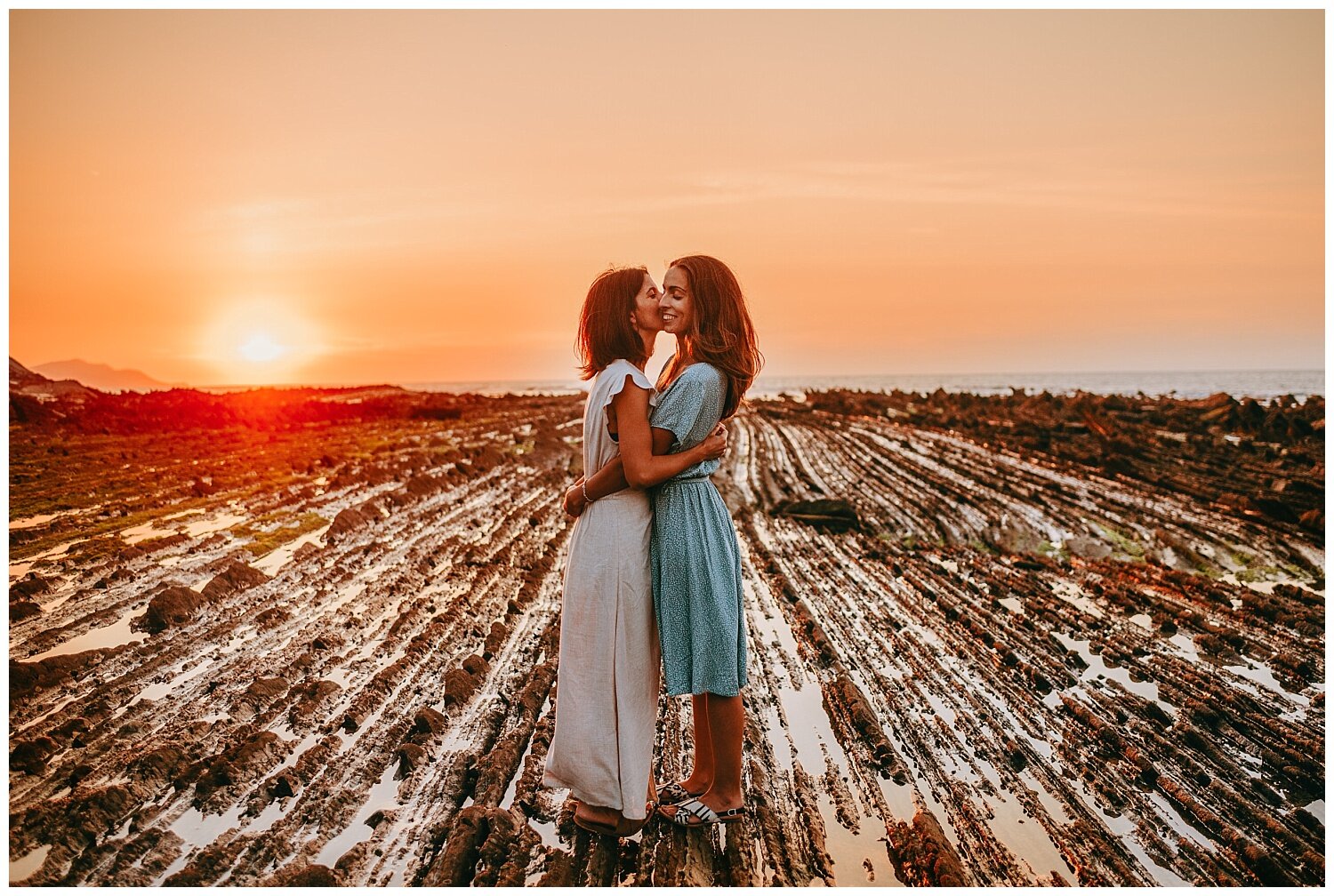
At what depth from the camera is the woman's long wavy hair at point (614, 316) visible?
344cm

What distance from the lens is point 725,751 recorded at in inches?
137

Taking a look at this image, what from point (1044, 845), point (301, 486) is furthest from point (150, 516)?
point (1044, 845)

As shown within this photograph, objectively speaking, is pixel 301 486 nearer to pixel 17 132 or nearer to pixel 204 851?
pixel 17 132

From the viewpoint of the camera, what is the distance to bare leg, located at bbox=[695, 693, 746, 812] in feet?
11.3

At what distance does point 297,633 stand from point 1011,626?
14.1ft

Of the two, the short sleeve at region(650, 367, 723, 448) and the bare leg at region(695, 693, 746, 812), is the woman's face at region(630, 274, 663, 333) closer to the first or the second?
the short sleeve at region(650, 367, 723, 448)

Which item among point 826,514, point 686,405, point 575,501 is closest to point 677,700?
point 575,501

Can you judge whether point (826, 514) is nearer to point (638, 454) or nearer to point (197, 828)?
point (638, 454)

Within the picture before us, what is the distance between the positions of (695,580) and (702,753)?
0.72m

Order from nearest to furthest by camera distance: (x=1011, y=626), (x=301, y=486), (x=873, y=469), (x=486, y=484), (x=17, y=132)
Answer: (x=1011, y=626)
(x=17, y=132)
(x=301, y=486)
(x=486, y=484)
(x=873, y=469)

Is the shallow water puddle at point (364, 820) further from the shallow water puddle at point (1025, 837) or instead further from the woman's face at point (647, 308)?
the shallow water puddle at point (1025, 837)

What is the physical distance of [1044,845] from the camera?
130 inches

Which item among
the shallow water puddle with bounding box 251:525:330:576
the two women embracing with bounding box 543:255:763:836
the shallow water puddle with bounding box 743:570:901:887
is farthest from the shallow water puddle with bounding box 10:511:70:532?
the two women embracing with bounding box 543:255:763:836

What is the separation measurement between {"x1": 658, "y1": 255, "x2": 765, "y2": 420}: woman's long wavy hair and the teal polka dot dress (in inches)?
2.6
